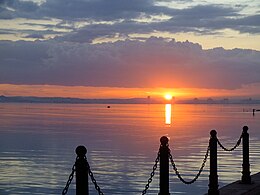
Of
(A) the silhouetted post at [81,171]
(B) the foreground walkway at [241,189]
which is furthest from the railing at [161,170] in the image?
(B) the foreground walkway at [241,189]

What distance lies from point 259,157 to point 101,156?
13044mm

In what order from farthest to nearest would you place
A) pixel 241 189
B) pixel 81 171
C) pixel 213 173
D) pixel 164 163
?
pixel 241 189 → pixel 213 173 → pixel 164 163 → pixel 81 171

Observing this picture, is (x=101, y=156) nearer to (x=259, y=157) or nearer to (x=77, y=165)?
(x=259, y=157)

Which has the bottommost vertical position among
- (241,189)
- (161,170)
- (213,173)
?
(241,189)

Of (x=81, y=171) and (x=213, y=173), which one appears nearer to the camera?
(x=81, y=171)

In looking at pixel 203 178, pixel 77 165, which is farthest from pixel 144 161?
pixel 77 165

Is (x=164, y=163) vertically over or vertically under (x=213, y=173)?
over

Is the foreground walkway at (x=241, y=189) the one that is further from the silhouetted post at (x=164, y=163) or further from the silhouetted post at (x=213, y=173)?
the silhouetted post at (x=164, y=163)

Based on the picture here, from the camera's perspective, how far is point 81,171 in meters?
6.82

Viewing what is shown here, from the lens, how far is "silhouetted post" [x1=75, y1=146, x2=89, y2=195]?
22.3 feet

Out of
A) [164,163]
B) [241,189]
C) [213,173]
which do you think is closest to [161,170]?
[164,163]

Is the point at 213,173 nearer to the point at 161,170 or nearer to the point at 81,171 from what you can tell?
the point at 161,170

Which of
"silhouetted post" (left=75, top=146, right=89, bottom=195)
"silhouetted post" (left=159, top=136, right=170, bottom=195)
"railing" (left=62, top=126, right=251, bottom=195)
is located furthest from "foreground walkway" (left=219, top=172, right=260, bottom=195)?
"silhouetted post" (left=75, top=146, right=89, bottom=195)

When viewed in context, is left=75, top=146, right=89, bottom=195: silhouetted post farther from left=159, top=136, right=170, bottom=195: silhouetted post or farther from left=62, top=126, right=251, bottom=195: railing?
left=159, top=136, right=170, bottom=195: silhouetted post
